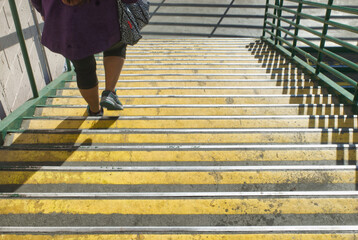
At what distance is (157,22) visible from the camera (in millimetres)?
8258

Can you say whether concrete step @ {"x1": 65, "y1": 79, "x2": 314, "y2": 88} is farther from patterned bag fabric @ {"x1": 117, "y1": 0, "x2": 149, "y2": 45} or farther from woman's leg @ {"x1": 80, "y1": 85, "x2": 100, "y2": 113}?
patterned bag fabric @ {"x1": 117, "y1": 0, "x2": 149, "y2": 45}

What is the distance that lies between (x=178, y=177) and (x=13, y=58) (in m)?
2.07

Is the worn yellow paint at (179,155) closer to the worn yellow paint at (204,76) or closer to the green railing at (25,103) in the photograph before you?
the green railing at (25,103)

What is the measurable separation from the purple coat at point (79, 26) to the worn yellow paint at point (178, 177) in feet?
2.43

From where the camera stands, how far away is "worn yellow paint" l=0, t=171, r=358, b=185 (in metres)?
1.50

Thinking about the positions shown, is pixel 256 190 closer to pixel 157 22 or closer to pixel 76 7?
pixel 76 7

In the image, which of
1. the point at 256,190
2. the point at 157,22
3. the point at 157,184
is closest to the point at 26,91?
the point at 157,184

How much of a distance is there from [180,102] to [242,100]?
24.4 inches

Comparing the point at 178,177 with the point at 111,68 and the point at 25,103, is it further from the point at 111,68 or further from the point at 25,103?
the point at 25,103

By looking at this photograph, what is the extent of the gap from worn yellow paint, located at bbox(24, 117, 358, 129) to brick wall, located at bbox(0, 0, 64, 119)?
51 centimetres

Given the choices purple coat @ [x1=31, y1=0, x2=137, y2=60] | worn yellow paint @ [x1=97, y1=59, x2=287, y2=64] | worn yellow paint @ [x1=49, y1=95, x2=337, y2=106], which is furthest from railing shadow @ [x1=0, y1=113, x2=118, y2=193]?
worn yellow paint @ [x1=97, y1=59, x2=287, y2=64]

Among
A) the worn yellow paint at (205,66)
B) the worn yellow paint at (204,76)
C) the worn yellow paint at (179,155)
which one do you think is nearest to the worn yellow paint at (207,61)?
the worn yellow paint at (205,66)

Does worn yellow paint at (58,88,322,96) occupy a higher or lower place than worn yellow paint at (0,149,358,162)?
lower

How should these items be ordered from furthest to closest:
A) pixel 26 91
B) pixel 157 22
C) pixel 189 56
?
pixel 157 22 → pixel 189 56 → pixel 26 91
